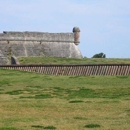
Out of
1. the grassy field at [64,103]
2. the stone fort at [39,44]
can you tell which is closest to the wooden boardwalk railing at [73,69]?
the grassy field at [64,103]

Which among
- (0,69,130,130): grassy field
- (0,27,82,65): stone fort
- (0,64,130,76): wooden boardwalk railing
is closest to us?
(0,69,130,130): grassy field

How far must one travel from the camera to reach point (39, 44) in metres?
51.2

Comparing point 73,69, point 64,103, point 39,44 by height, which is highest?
point 64,103

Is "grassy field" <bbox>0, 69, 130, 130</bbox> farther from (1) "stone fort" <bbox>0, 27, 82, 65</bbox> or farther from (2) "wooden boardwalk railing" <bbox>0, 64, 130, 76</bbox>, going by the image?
(1) "stone fort" <bbox>0, 27, 82, 65</bbox>

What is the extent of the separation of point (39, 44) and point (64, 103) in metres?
35.5

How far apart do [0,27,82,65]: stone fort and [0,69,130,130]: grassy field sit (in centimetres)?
2269

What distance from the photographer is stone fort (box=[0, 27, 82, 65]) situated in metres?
48.9

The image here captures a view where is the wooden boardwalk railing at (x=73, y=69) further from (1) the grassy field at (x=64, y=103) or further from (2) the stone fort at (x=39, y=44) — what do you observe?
(2) the stone fort at (x=39, y=44)

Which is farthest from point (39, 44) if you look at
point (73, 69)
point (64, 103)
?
point (64, 103)

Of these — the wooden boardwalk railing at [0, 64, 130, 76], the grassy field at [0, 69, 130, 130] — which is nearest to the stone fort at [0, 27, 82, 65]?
the wooden boardwalk railing at [0, 64, 130, 76]

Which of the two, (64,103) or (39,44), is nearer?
(64,103)

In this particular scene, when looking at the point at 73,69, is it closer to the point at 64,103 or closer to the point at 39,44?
the point at 64,103

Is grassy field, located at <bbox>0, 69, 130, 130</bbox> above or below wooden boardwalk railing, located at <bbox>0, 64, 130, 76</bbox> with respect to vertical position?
above

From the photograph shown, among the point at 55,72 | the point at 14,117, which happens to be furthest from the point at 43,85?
the point at 14,117
